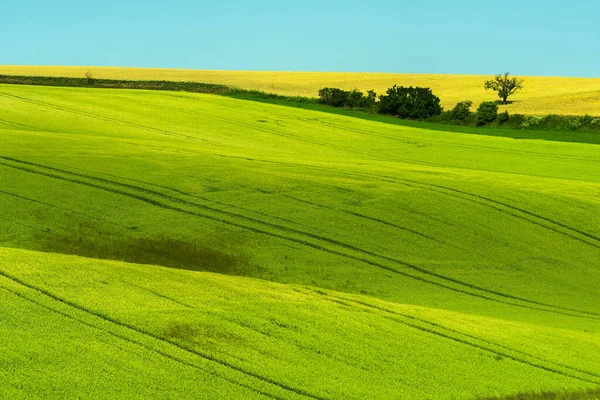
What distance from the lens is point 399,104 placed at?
199 ft

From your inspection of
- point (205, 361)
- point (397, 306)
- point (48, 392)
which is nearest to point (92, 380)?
point (48, 392)

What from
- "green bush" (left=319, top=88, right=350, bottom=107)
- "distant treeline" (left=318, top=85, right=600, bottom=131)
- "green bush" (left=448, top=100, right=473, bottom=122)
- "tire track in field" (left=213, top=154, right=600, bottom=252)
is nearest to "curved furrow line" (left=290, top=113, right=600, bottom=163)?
"distant treeline" (left=318, top=85, right=600, bottom=131)

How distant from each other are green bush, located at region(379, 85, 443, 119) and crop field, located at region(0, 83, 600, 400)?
778 inches

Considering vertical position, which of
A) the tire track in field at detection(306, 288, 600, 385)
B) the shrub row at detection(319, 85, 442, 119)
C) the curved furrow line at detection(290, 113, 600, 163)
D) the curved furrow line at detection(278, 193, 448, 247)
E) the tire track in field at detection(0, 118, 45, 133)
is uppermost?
the shrub row at detection(319, 85, 442, 119)

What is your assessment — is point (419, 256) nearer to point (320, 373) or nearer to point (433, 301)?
point (433, 301)

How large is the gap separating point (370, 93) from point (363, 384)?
54315 millimetres

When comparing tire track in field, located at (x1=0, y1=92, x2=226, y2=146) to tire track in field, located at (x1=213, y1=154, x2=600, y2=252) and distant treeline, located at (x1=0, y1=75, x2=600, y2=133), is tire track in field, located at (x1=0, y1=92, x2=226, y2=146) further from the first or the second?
distant treeline, located at (x1=0, y1=75, x2=600, y2=133)

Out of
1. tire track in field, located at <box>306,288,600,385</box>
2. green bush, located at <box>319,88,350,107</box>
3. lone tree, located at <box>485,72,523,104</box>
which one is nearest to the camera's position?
tire track in field, located at <box>306,288,600,385</box>

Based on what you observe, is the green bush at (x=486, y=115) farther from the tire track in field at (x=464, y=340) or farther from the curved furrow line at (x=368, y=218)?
the tire track in field at (x=464, y=340)

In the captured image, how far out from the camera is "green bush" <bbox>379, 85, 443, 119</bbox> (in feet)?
197

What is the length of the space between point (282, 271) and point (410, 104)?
4198 cm

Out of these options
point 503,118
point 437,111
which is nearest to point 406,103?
point 437,111

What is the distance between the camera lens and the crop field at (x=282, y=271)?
12375mm

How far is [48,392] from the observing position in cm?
1088
